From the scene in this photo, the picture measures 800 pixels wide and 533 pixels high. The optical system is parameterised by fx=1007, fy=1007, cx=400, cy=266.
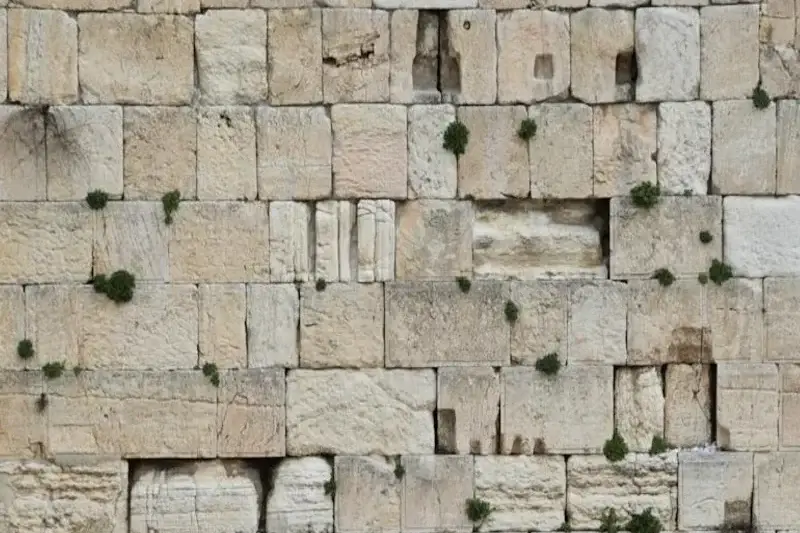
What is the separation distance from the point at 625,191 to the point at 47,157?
4.29 m

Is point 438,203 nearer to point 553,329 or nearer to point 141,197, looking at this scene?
point 553,329

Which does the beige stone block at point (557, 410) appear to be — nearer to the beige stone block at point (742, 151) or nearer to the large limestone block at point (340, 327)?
the large limestone block at point (340, 327)

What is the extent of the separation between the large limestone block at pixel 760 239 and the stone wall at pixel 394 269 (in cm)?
2

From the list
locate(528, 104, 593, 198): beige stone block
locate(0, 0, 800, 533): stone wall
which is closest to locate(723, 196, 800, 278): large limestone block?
locate(0, 0, 800, 533): stone wall

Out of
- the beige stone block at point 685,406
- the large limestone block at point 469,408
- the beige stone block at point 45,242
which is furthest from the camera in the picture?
the beige stone block at point 685,406

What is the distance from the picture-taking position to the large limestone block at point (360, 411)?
24.4ft

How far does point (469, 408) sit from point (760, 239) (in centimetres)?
252

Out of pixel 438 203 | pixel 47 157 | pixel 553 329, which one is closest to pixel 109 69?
pixel 47 157

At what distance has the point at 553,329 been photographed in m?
7.52

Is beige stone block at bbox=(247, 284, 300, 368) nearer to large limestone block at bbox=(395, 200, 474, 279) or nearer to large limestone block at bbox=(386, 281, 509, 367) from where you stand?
large limestone block at bbox=(386, 281, 509, 367)

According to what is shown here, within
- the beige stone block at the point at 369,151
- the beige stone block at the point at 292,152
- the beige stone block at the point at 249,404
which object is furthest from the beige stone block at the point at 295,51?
the beige stone block at the point at 249,404

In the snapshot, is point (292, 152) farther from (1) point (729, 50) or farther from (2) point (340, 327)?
(1) point (729, 50)

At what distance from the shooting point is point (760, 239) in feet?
24.7

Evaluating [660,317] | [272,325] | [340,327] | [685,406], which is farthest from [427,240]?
[685,406]
